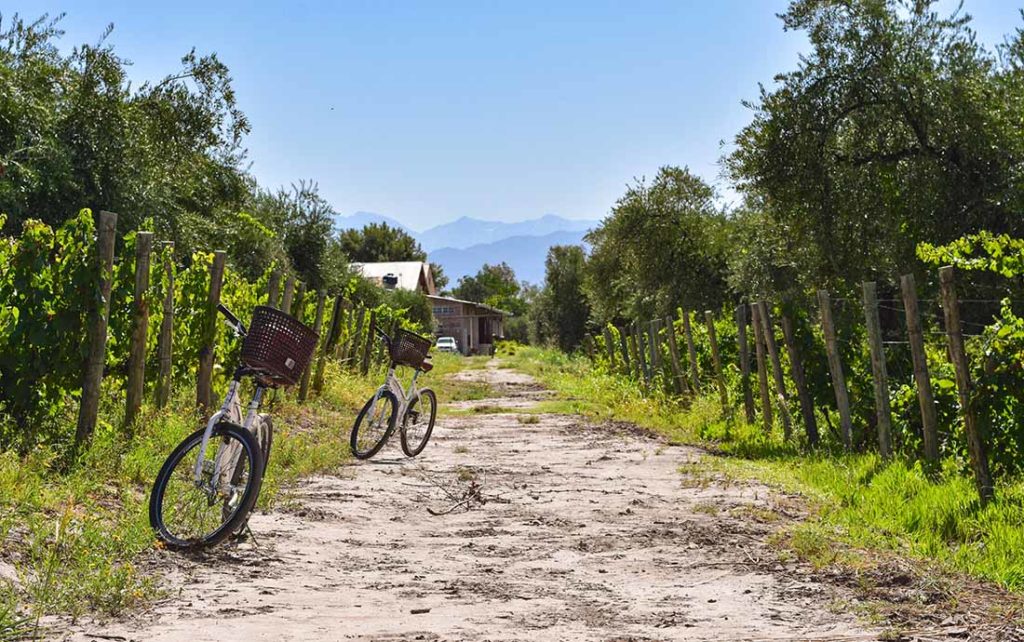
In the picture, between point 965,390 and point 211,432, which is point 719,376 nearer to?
point 965,390

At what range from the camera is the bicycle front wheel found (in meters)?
5.87

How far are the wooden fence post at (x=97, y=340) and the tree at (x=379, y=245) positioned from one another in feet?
289

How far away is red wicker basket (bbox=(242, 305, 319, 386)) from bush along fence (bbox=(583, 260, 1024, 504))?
165 inches

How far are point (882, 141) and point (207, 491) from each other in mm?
17862

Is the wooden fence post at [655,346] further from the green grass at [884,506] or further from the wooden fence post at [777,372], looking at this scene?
the wooden fence post at [777,372]

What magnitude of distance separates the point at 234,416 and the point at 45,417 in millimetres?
2257

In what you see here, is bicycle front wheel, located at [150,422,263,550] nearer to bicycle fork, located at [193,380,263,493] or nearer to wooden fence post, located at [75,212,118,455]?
bicycle fork, located at [193,380,263,493]

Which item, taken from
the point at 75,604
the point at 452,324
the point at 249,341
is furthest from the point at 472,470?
the point at 452,324

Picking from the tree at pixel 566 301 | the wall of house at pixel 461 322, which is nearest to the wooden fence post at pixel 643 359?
the tree at pixel 566 301

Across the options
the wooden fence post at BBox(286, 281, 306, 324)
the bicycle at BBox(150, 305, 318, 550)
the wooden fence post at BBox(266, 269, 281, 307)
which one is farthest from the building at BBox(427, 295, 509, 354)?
the bicycle at BBox(150, 305, 318, 550)

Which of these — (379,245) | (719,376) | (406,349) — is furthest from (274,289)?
(379,245)

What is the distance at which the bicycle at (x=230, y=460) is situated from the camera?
596 centimetres

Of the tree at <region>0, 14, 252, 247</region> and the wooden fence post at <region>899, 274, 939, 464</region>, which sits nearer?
the wooden fence post at <region>899, 274, 939, 464</region>

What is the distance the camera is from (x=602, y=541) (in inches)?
262
